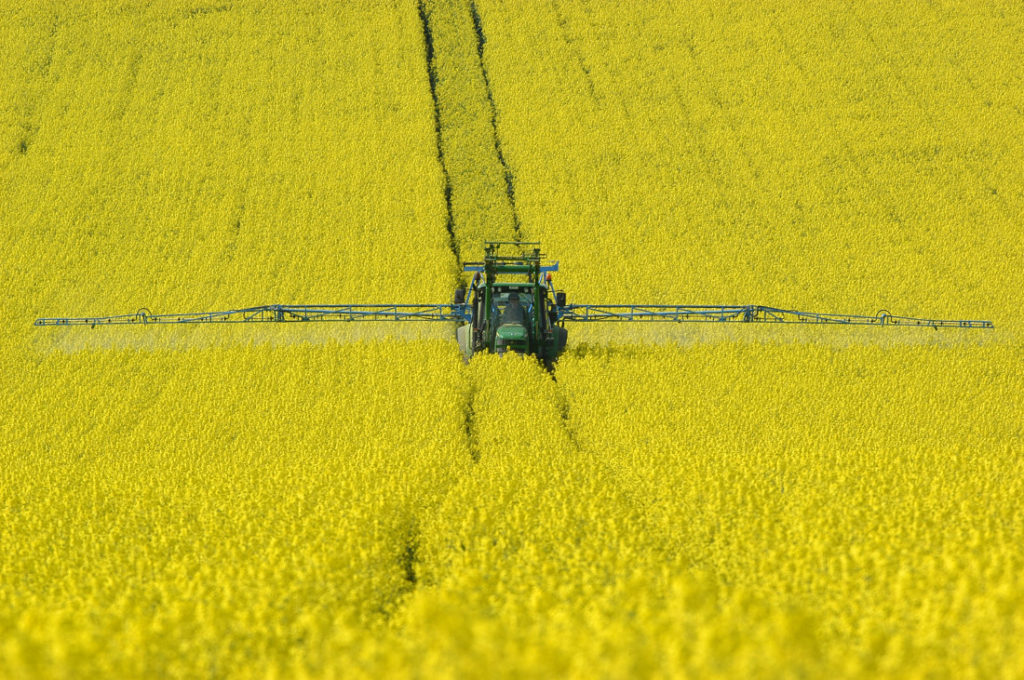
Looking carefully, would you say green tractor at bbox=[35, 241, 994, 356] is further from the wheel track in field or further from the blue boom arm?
the wheel track in field

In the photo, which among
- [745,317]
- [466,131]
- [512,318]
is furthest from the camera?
[466,131]

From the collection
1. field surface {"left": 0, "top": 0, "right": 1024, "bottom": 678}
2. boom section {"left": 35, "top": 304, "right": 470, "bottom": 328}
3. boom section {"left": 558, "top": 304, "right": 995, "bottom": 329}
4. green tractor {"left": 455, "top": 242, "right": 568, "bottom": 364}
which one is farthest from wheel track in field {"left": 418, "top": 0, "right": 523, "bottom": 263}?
green tractor {"left": 455, "top": 242, "right": 568, "bottom": 364}

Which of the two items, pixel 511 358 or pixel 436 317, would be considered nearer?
pixel 511 358

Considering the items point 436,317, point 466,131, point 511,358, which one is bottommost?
point 511,358

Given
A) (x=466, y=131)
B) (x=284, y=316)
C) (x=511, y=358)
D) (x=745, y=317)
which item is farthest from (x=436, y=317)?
(x=466, y=131)

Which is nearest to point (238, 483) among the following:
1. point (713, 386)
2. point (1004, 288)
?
point (713, 386)

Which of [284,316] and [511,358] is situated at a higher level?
[284,316]

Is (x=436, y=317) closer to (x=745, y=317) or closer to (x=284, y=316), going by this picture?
(x=284, y=316)

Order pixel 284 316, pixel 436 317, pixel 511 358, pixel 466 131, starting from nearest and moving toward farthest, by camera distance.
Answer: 1. pixel 511 358
2. pixel 436 317
3. pixel 284 316
4. pixel 466 131
